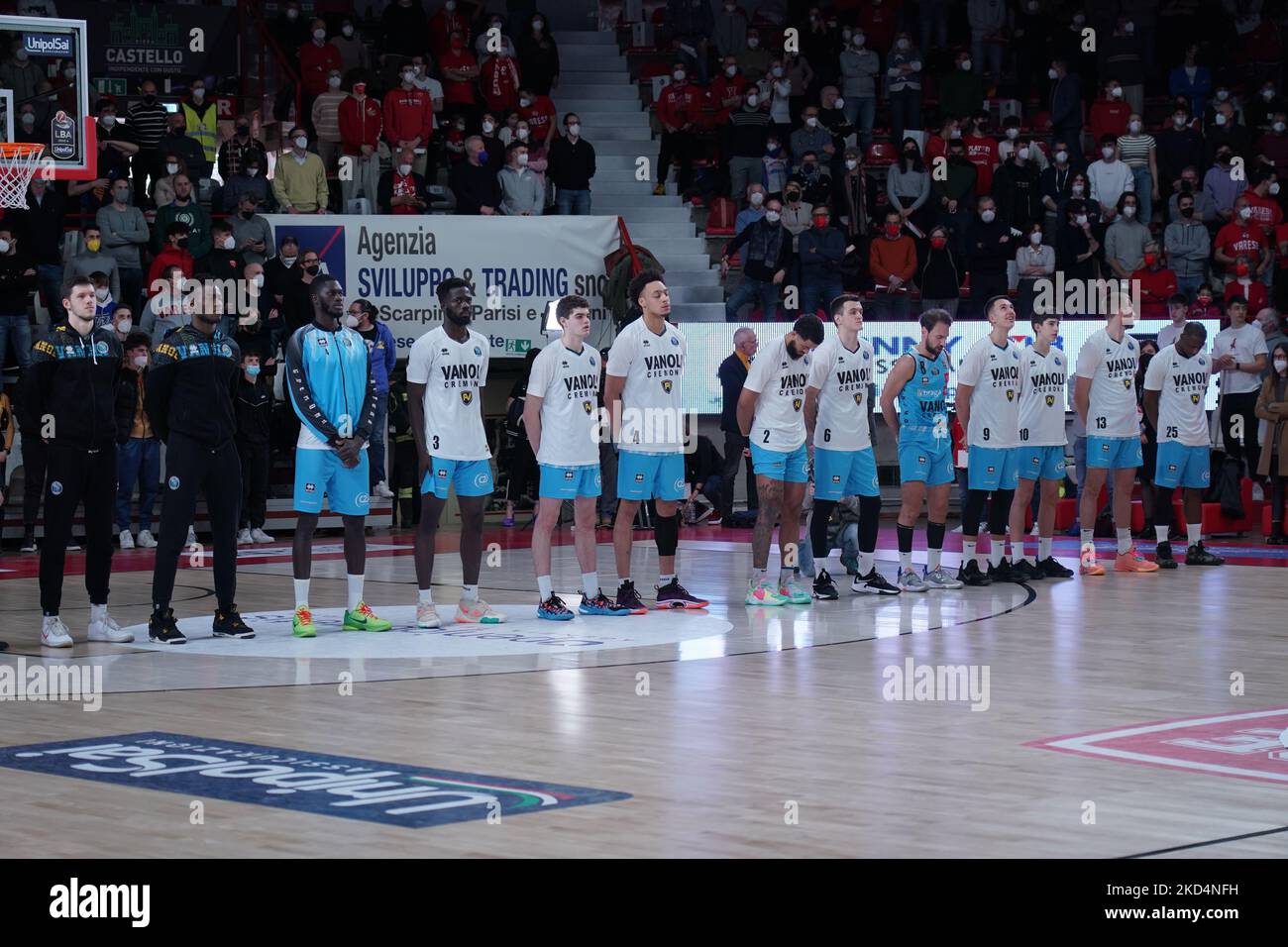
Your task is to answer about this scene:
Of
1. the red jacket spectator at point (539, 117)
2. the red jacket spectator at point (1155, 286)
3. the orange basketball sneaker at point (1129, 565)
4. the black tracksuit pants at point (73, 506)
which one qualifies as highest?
the red jacket spectator at point (539, 117)

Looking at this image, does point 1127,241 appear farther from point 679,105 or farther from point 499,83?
point 499,83

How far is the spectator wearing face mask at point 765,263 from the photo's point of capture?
21922mm

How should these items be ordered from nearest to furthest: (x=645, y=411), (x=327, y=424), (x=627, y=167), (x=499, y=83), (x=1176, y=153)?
(x=327, y=424) < (x=645, y=411) < (x=499, y=83) < (x=1176, y=153) < (x=627, y=167)

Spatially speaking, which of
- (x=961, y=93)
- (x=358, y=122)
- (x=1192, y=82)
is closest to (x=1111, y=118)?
(x=961, y=93)

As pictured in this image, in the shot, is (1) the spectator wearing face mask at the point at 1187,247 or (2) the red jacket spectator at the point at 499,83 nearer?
(1) the spectator wearing face mask at the point at 1187,247

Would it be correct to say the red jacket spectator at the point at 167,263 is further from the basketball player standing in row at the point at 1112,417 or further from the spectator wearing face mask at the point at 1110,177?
the spectator wearing face mask at the point at 1110,177

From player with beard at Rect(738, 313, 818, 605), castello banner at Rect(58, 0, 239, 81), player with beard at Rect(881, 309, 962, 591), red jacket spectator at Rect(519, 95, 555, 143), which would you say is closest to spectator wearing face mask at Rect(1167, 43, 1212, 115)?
red jacket spectator at Rect(519, 95, 555, 143)

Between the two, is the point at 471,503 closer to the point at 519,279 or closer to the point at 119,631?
the point at 119,631

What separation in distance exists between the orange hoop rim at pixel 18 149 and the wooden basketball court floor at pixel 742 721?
3528 millimetres

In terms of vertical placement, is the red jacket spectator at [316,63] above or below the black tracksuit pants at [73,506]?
above

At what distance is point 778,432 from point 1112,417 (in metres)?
3.84

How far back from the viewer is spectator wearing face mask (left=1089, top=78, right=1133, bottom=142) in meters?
25.0

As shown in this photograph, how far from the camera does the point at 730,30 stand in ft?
86.8

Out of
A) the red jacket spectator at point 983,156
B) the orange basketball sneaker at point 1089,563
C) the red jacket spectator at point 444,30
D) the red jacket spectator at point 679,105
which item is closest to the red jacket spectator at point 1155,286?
the red jacket spectator at point 983,156
